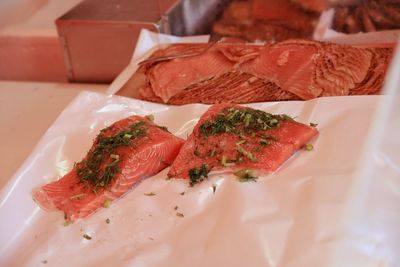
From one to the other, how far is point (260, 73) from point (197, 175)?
51 cm

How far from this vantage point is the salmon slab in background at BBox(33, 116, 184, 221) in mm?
1188

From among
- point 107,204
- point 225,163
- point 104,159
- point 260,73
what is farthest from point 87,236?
point 260,73

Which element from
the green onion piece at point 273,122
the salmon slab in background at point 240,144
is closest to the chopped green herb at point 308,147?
the salmon slab in background at point 240,144

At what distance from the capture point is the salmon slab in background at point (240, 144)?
3.88ft

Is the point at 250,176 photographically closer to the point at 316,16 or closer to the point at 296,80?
the point at 296,80

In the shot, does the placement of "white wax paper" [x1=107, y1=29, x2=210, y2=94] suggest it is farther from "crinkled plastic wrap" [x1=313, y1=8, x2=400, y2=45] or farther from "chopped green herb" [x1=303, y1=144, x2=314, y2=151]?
"chopped green herb" [x1=303, y1=144, x2=314, y2=151]

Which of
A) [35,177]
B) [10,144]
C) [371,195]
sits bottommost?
[10,144]

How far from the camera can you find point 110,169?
48.1 inches

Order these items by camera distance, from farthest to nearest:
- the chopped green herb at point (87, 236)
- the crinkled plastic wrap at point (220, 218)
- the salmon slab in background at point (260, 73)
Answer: the salmon slab in background at point (260, 73) → the chopped green herb at point (87, 236) → the crinkled plastic wrap at point (220, 218)

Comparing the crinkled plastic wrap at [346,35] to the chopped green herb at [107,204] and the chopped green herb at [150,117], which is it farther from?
the chopped green herb at [107,204]

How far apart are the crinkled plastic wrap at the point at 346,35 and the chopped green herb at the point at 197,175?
854 mm

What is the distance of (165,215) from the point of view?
112 cm

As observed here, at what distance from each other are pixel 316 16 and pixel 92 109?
3.44 ft

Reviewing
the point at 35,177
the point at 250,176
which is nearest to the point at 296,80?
the point at 250,176
